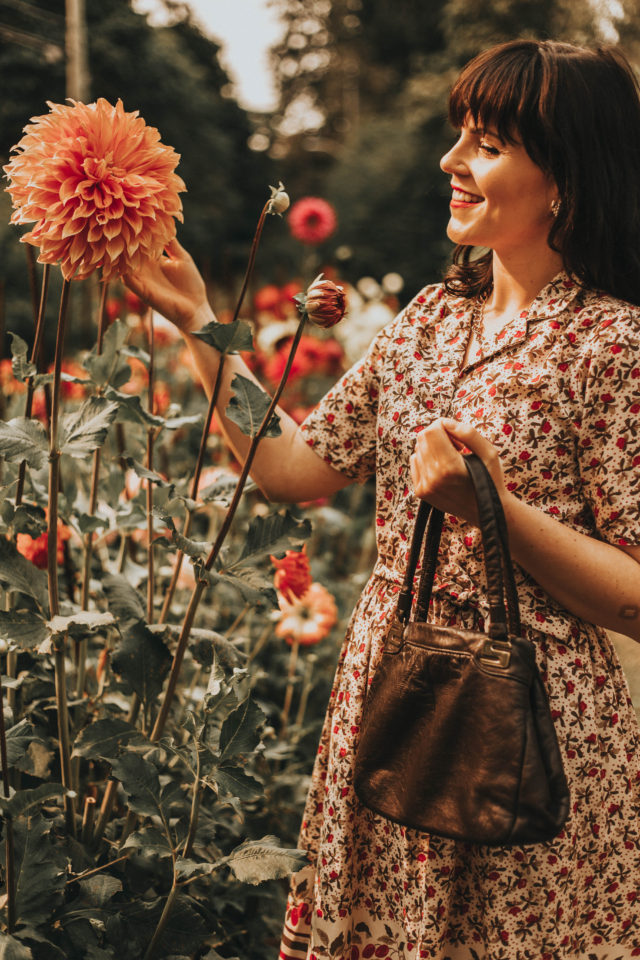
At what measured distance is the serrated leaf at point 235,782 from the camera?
1.12 m

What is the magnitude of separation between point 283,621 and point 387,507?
2.85 ft

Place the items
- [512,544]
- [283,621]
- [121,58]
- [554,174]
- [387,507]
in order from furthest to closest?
[121,58] → [283,621] → [387,507] → [554,174] → [512,544]

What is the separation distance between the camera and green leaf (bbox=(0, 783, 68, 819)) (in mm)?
1099

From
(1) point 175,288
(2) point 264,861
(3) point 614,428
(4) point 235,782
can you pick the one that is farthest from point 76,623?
(3) point 614,428

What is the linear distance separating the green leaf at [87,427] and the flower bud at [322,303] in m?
0.31

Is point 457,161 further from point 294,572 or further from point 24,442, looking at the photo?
point 294,572

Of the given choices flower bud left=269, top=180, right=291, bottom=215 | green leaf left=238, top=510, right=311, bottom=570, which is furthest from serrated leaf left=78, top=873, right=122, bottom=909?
flower bud left=269, top=180, right=291, bottom=215

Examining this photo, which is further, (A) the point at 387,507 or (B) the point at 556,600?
(A) the point at 387,507

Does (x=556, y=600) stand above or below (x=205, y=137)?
below

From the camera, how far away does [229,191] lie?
16703mm

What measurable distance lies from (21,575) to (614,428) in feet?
2.73

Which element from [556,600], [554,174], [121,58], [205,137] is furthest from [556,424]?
[205,137]

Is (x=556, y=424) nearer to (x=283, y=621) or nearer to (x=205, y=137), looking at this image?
(x=283, y=621)

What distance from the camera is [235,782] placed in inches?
44.7
